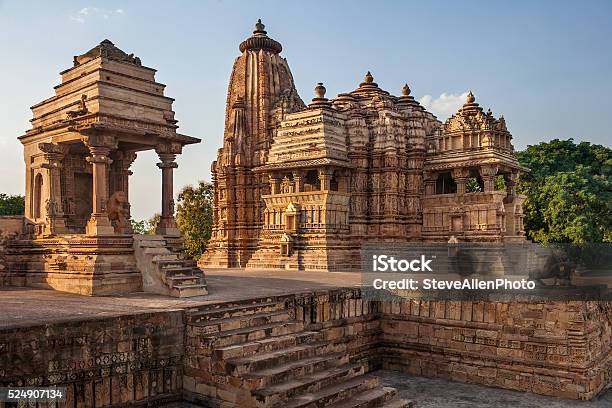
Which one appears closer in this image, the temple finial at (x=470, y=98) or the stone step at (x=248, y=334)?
the stone step at (x=248, y=334)

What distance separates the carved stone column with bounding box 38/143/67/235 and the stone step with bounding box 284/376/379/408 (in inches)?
315

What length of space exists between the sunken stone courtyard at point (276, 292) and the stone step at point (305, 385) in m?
0.03

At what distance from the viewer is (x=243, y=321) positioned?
8.88 metres

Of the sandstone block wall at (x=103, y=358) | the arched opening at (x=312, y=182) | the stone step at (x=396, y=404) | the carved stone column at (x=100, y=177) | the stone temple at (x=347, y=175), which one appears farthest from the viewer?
the arched opening at (x=312, y=182)

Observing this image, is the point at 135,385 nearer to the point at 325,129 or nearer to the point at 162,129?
the point at 162,129

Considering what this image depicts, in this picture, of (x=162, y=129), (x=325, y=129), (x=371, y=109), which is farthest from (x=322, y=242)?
(x=162, y=129)

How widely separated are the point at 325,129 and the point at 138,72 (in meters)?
10.8

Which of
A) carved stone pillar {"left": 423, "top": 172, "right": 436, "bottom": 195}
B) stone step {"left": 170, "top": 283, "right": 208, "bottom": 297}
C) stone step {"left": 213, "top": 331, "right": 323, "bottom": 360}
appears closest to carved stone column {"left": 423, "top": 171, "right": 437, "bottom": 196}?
carved stone pillar {"left": 423, "top": 172, "right": 436, "bottom": 195}

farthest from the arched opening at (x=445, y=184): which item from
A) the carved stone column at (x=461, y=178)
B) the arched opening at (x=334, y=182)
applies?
the arched opening at (x=334, y=182)

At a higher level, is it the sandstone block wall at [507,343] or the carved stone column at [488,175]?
the carved stone column at [488,175]

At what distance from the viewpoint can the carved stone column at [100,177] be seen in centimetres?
1140

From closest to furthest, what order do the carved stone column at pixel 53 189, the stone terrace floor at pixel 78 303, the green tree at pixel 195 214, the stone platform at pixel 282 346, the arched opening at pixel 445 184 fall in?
the stone platform at pixel 282 346 → the stone terrace floor at pixel 78 303 → the carved stone column at pixel 53 189 → the arched opening at pixel 445 184 → the green tree at pixel 195 214

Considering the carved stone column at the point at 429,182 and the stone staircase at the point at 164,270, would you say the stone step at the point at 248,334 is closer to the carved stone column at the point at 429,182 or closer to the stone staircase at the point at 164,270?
the stone staircase at the point at 164,270

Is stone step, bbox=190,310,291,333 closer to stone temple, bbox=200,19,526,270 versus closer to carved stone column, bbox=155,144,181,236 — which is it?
carved stone column, bbox=155,144,181,236
